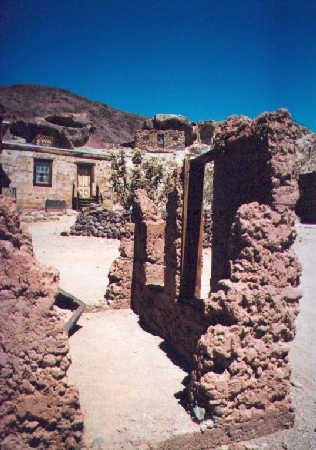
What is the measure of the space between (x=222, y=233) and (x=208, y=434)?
2639 millimetres

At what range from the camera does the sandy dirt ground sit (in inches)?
143

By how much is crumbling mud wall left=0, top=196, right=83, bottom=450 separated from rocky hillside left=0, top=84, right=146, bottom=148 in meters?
46.8

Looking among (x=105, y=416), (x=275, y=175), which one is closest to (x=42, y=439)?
(x=105, y=416)

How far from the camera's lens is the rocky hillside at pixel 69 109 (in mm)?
53750

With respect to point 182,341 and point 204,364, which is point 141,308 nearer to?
point 182,341

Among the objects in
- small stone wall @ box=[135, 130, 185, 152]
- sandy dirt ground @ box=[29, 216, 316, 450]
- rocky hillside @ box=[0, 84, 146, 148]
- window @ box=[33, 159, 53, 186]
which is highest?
rocky hillside @ box=[0, 84, 146, 148]

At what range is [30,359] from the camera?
316cm

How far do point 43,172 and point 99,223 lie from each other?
701cm

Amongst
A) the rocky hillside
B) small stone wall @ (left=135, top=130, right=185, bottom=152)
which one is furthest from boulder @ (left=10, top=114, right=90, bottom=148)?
the rocky hillside

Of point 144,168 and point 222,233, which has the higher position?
point 144,168

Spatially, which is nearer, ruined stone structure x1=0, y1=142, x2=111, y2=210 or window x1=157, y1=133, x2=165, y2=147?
ruined stone structure x1=0, y1=142, x2=111, y2=210

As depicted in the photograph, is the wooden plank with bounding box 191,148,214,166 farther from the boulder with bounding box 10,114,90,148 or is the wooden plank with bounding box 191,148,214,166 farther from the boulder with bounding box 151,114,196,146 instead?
the boulder with bounding box 151,114,196,146

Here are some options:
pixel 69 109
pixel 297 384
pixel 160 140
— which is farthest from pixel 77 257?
pixel 69 109

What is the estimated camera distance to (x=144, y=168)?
18.9 m
